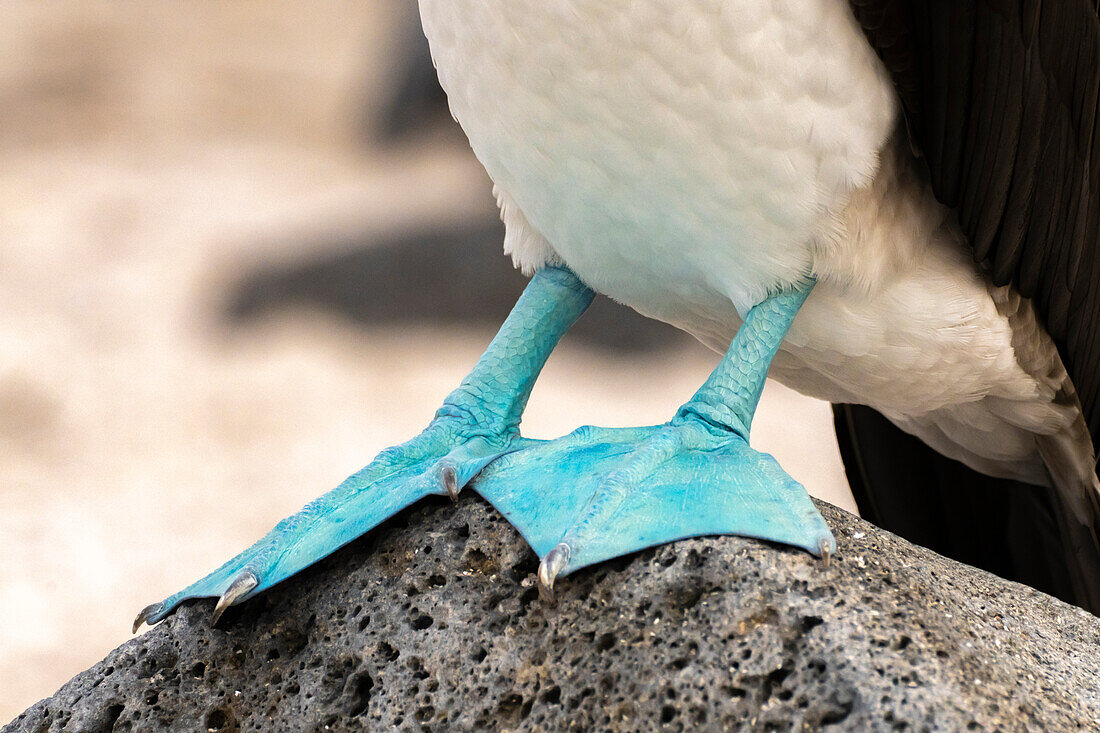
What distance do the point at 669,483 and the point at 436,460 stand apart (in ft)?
0.78

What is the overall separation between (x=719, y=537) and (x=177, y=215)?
343cm

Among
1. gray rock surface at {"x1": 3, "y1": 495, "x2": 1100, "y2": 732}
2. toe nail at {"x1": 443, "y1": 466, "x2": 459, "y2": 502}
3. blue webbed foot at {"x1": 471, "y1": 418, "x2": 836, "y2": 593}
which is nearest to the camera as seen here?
gray rock surface at {"x1": 3, "y1": 495, "x2": 1100, "y2": 732}

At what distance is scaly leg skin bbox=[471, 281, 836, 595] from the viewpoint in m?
0.94

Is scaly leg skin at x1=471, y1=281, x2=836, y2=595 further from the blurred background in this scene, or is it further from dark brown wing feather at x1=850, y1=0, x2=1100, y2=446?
the blurred background

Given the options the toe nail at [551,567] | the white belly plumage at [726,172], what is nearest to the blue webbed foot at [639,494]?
the toe nail at [551,567]

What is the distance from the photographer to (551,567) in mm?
917

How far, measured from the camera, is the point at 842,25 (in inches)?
39.8

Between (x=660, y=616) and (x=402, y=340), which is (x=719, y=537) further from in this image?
(x=402, y=340)

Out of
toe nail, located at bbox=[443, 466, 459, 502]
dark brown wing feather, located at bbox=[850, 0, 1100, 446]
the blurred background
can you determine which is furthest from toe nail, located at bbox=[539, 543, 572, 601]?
the blurred background

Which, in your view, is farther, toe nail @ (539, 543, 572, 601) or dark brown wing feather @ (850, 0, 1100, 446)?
dark brown wing feather @ (850, 0, 1100, 446)

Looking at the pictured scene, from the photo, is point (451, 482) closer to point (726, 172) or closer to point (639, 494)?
point (639, 494)

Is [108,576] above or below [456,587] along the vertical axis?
above

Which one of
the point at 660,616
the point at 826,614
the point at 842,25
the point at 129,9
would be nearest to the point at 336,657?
the point at 660,616

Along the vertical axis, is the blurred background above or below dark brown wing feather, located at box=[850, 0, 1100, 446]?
above
